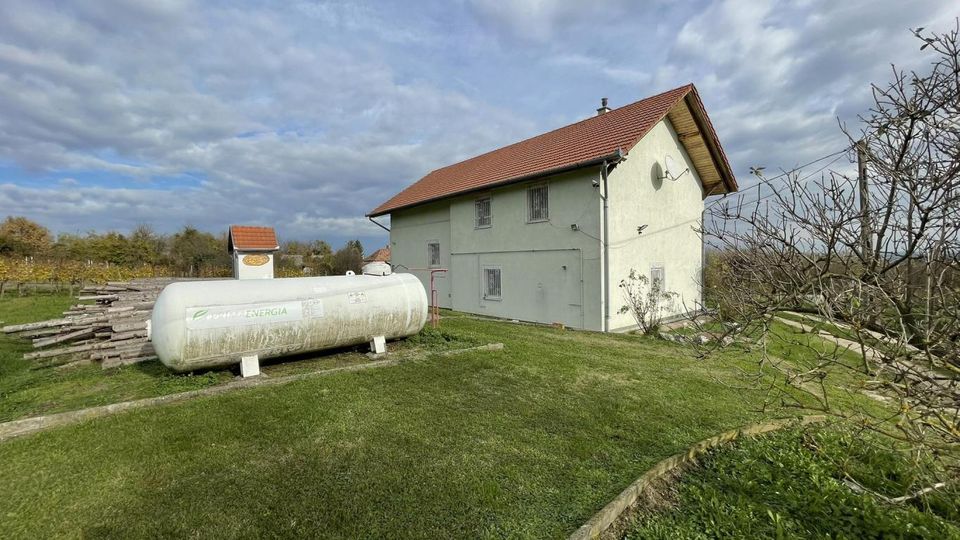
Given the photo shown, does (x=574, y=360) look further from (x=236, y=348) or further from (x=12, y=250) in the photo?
(x=12, y=250)

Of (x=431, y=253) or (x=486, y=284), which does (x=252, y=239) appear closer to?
(x=431, y=253)

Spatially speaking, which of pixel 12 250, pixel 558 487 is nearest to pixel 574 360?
pixel 558 487

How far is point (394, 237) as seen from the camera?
19656 mm

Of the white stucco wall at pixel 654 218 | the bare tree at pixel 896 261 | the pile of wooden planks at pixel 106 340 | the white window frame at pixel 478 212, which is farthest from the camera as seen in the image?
the white window frame at pixel 478 212

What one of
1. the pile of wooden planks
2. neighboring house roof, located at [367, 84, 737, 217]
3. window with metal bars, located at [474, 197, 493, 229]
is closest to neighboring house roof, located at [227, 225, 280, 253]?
neighboring house roof, located at [367, 84, 737, 217]

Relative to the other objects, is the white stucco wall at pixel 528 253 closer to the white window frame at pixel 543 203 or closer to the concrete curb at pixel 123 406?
the white window frame at pixel 543 203

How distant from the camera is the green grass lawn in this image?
9.24 feet

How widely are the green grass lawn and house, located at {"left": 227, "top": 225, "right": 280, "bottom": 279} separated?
18194 mm

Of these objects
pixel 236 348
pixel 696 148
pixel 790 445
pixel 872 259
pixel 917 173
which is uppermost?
pixel 696 148

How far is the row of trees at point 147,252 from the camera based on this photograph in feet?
90.7

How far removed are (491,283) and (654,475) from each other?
35.9ft

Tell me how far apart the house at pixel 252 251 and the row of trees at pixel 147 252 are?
9.64 metres

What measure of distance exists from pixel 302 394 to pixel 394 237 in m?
15.0

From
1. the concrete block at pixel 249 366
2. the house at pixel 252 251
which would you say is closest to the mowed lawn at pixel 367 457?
the concrete block at pixel 249 366
